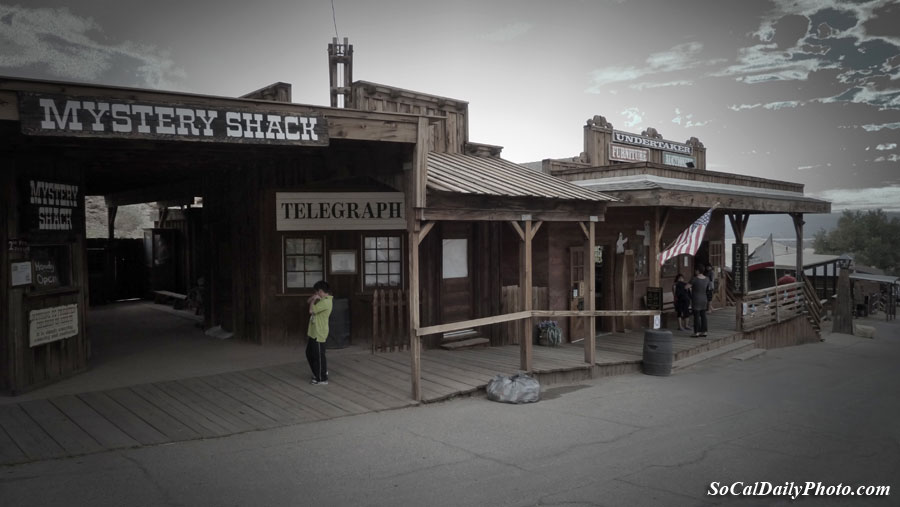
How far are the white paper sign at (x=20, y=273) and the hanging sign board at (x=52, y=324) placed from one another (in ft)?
1.40

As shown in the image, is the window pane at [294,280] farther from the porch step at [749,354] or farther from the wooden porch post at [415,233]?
the porch step at [749,354]

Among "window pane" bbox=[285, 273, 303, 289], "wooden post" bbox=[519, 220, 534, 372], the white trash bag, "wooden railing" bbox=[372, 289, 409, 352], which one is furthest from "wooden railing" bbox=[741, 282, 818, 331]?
"window pane" bbox=[285, 273, 303, 289]

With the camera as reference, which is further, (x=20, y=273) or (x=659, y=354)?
(x=659, y=354)

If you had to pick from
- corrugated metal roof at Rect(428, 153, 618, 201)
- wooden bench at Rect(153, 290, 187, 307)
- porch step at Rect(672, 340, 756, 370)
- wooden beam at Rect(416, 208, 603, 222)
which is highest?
corrugated metal roof at Rect(428, 153, 618, 201)

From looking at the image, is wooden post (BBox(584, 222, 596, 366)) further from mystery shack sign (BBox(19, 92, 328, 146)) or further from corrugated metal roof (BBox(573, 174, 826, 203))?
mystery shack sign (BBox(19, 92, 328, 146))

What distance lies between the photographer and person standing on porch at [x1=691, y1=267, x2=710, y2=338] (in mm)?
13941

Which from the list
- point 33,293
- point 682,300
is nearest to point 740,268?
point 682,300

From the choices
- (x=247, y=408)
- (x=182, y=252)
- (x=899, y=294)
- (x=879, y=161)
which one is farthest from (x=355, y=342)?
(x=879, y=161)

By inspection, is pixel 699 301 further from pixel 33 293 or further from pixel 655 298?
pixel 33 293

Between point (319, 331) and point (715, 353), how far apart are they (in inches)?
367

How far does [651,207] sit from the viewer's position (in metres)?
15.0

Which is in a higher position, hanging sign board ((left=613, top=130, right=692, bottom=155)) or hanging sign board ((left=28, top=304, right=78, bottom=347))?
hanging sign board ((left=613, top=130, right=692, bottom=155))

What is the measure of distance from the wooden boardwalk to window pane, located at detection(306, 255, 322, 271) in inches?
64.3

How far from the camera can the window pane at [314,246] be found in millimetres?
11422
